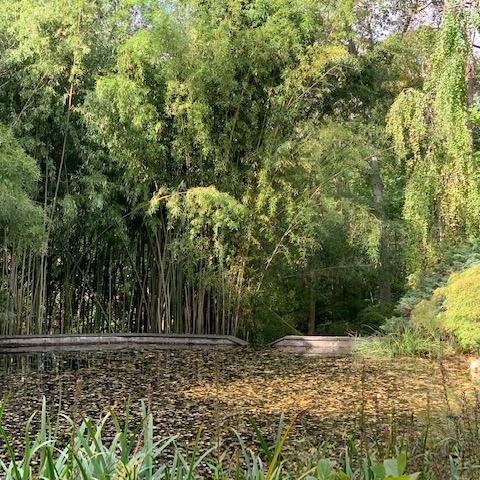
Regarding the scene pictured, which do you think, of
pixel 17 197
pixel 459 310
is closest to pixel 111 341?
pixel 17 197

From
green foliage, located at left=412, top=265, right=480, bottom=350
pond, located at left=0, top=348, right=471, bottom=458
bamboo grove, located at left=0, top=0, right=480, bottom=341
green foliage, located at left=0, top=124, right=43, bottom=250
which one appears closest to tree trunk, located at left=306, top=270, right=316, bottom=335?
bamboo grove, located at left=0, top=0, right=480, bottom=341

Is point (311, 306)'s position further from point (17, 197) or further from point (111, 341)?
point (17, 197)

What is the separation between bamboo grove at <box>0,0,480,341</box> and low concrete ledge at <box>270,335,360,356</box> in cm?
60

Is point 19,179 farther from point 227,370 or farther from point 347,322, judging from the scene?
point 347,322

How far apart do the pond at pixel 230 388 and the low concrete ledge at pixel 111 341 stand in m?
0.39

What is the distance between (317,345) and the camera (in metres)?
7.59

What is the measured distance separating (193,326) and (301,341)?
136cm

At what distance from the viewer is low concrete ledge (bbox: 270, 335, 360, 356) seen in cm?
737

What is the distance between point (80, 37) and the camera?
6.89 m

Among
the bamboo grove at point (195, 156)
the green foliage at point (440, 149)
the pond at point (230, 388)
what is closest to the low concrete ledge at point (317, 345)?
the pond at point (230, 388)

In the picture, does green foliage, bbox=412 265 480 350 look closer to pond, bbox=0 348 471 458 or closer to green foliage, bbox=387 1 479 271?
pond, bbox=0 348 471 458

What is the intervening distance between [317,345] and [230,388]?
9.26ft

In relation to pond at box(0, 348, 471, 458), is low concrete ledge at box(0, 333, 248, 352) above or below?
above

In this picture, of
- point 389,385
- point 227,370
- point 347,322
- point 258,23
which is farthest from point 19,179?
point 347,322
